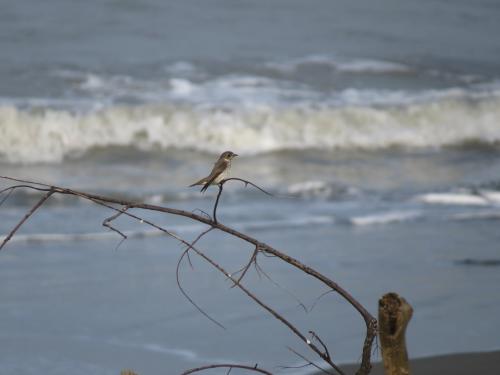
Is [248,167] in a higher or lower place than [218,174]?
higher

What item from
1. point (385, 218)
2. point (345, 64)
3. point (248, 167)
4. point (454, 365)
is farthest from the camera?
point (345, 64)

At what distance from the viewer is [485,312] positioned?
16.0ft

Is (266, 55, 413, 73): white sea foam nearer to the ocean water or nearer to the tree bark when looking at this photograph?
the ocean water

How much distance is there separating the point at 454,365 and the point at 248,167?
640 cm

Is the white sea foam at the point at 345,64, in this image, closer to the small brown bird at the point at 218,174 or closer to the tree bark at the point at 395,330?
the small brown bird at the point at 218,174

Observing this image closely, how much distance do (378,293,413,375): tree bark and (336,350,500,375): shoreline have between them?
2.07m

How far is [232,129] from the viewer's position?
11.7 metres

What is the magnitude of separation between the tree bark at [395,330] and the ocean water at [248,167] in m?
1.23

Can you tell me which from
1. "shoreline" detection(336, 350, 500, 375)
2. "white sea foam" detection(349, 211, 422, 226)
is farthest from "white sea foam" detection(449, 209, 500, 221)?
"shoreline" detection(336, 350, 500, 375)

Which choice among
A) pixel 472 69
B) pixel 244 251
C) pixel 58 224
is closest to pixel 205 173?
pixel 58 224

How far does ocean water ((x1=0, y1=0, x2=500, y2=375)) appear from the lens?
15.1ft

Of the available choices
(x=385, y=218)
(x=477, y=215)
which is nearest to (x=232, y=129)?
(x=385, y=218)

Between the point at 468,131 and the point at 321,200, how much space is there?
16.8 feet

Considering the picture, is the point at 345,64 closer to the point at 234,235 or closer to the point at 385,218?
the point at 385,218
